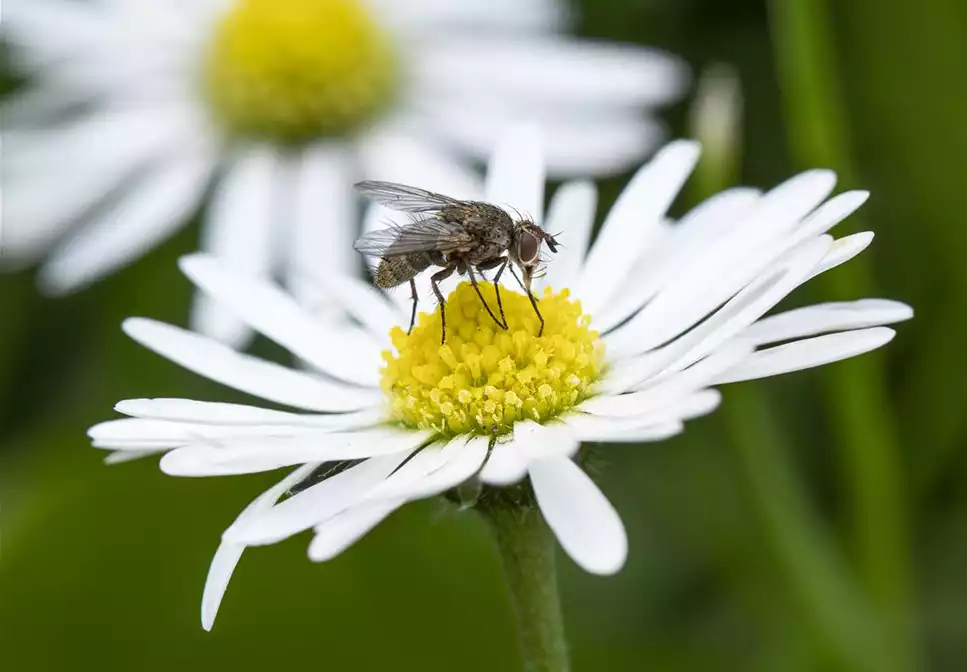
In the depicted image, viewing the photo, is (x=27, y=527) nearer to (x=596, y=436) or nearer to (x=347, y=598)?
(x=347, y=598)

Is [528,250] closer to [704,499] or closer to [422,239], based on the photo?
[422,239]

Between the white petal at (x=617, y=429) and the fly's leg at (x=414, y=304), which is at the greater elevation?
the fly's leg at (x=414, y=304)

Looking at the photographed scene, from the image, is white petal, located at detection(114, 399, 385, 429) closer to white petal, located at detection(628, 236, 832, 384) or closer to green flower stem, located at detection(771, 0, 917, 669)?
Result: white petal, located at detection(628, 236, 832, 384)

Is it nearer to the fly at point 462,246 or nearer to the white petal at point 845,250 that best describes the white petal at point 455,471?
the fly at point 462,246

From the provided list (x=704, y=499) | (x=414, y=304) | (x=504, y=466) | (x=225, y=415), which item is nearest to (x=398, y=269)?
(x=414, y=304)

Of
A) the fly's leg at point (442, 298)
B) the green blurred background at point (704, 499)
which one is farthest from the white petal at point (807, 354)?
the green blurred background at point (704, 499)

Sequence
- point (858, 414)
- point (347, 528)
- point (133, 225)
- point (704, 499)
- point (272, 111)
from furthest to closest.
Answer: point (272, 111), point (133, 225), point (704, 499), point (858, 414), point (347, 528)
